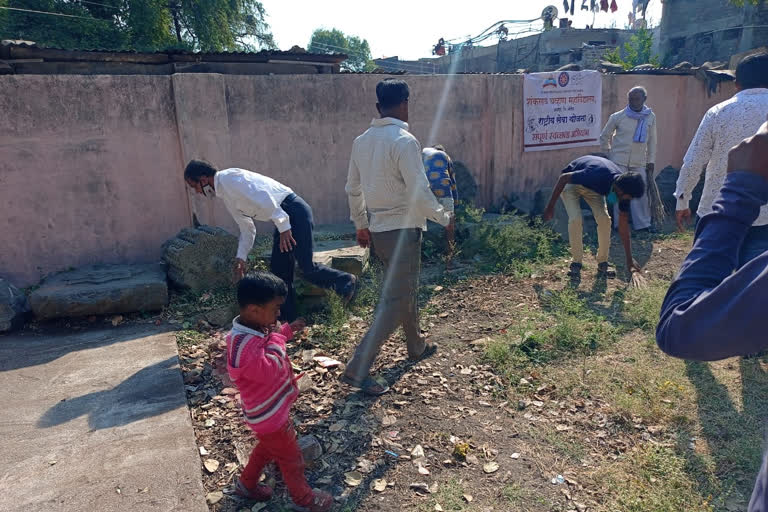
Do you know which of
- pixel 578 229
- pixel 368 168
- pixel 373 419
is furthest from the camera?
pixel 578 229

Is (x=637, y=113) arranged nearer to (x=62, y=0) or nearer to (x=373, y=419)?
(x=373, y=419)

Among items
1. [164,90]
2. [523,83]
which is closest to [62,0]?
[164,90]

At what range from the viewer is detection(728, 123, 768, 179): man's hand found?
1068 mm

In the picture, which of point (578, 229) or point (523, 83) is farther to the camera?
point (523, 83)

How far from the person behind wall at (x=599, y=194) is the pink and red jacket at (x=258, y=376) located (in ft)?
12.3

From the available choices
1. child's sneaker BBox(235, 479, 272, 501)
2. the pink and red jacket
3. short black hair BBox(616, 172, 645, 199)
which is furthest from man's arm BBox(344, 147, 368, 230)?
short black hair BBox(616, 172, 645, 199)

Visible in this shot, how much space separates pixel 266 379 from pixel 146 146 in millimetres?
4606

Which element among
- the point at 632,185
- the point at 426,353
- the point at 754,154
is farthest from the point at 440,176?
the point at 754,154

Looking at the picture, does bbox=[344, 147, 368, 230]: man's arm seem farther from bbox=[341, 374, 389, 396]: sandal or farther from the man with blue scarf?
the man with blue scarf

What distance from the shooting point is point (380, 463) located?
2922 millimetres

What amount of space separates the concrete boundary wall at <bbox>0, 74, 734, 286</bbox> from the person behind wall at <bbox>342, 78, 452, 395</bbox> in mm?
3332

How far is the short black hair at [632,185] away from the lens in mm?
4961

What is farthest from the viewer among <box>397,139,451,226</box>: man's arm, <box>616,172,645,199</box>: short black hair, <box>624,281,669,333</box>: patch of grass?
<box>616,172,645,199</box>: short black hair

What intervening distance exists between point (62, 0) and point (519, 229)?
17.4 m
